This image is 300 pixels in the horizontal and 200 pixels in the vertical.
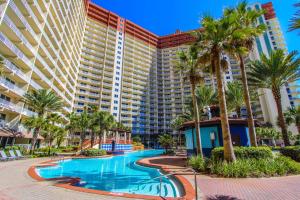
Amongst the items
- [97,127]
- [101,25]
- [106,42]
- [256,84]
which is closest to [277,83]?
[256,84]

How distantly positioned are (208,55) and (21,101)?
33.5 m

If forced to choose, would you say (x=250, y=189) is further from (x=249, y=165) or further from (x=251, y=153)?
(x=251, y=153)

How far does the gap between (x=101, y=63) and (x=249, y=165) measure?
79661 millimetres

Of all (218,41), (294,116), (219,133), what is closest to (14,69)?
(218,41)

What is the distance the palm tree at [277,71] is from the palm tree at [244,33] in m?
6.33

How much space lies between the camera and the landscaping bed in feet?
34.6

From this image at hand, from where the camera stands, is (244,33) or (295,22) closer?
(295,22)

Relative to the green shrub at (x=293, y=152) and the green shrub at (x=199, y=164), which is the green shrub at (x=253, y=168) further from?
the green shrub at (x=293, y=152)

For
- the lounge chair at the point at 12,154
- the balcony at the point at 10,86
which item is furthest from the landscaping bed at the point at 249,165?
the balcony at the point at 10,86

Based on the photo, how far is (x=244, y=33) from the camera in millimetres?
12945

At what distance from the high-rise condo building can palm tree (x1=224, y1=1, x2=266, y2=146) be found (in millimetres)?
30792

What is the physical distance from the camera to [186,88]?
96625 millimetres

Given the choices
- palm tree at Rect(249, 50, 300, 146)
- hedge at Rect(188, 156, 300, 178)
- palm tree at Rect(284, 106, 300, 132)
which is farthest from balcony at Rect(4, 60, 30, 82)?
palm tree at Rect(284, 106, 300, 132)

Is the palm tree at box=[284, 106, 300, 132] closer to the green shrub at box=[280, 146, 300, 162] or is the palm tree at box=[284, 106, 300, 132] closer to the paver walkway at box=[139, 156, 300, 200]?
the green shrub at box=[280, 146, 300, 162]
